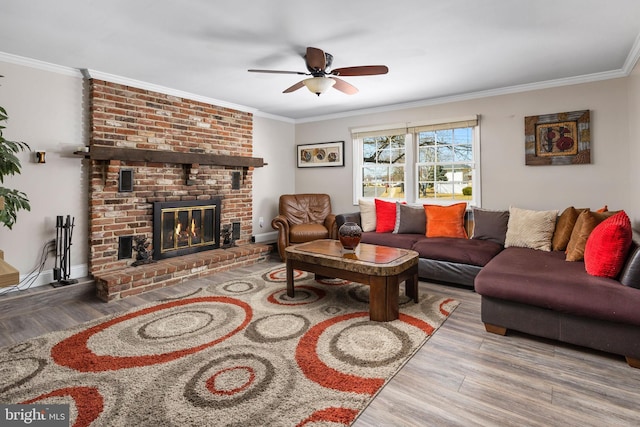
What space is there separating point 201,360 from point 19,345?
138 cm

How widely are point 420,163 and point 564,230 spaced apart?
216 centimetres

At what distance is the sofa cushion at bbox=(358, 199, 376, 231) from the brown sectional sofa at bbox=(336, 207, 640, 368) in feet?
6.89

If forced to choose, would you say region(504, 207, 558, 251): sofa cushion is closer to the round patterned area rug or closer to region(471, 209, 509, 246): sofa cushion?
region(471, 209, 509, 246): sofa cushion

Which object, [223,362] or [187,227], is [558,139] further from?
[187,227]

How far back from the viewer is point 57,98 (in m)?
3.53

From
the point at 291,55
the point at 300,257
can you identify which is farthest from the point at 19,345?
the point at 291,55

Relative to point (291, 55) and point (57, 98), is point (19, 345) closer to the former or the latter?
point (57, 98)

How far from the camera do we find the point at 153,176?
423 centimetres

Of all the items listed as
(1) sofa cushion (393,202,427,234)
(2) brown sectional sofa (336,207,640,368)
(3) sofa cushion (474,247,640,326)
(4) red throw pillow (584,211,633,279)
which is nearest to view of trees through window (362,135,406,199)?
(1) sofa cushion (393,202,427,234)

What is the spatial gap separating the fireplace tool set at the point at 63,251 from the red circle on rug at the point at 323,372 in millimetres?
2725

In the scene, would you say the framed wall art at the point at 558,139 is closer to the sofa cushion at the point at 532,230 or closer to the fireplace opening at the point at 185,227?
the sofa cushion at the point at 532,230

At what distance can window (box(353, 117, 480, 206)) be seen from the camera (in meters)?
4.71

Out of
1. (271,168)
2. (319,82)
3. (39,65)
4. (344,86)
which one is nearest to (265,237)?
(271,168)

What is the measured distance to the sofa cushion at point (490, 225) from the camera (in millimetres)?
3971
